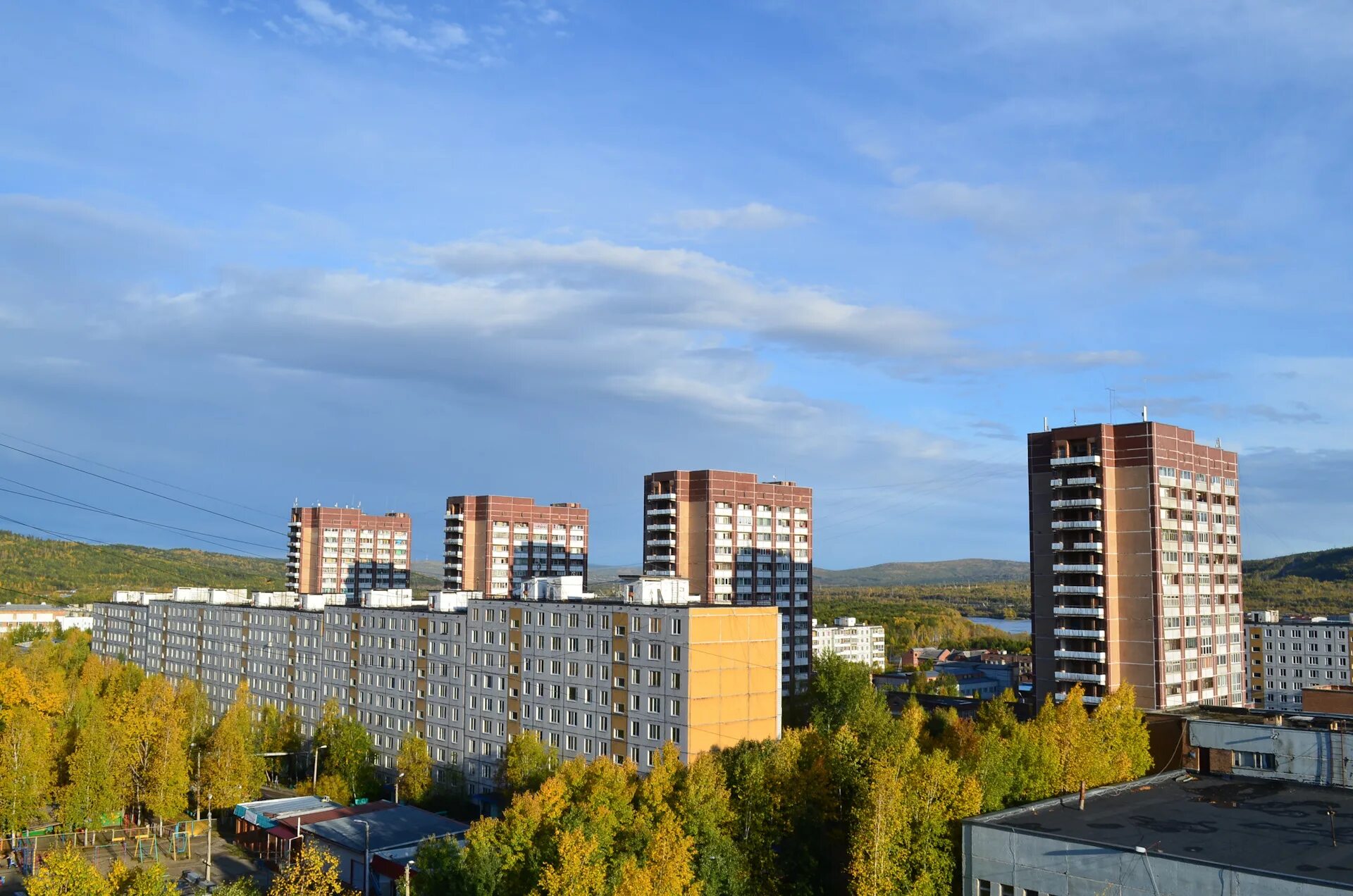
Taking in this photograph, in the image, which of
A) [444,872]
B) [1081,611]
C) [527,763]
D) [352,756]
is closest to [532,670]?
[527,763]

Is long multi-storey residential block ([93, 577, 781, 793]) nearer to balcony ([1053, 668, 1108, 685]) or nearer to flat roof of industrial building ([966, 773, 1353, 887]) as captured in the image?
flat roof of industrial building ([966, 773, 1353, 887])

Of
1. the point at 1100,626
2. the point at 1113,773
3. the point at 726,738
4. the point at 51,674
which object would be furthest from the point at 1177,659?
the point at 51,674

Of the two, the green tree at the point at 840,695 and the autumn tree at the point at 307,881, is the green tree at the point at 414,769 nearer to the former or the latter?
the green tree at the point at 840,695

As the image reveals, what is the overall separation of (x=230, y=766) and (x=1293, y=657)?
5177 inches

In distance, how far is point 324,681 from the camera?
90.6 metres

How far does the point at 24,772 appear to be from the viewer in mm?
64375

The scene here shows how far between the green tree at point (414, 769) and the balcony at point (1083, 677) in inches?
1833

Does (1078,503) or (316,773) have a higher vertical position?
(1078,503)

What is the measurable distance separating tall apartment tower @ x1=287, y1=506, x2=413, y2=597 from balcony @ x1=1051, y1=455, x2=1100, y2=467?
368ft

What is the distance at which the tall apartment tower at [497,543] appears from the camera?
131 m

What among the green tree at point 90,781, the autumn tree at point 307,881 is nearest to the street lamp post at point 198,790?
the green tree at point 90,781

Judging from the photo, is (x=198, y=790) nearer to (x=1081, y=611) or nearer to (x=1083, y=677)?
(x=1083, y=677)

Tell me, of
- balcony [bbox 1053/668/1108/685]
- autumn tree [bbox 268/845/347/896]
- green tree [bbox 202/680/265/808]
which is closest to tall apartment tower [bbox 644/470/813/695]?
balcony [bbox 1053/668/1108/685]

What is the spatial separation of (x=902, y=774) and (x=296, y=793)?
5279 centimetres
